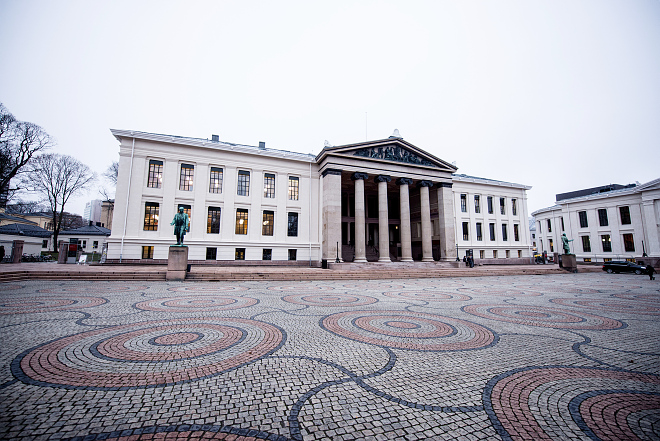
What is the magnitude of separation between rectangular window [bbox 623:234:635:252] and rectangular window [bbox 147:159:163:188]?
197 feet

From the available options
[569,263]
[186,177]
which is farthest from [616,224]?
[186,177]

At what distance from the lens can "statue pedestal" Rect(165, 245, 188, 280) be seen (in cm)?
1529

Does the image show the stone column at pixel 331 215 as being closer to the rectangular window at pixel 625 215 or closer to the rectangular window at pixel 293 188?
the rectangular window at pixel 293 188

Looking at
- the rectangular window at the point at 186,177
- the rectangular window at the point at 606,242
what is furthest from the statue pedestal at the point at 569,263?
the rectangular window at the point at 186,177

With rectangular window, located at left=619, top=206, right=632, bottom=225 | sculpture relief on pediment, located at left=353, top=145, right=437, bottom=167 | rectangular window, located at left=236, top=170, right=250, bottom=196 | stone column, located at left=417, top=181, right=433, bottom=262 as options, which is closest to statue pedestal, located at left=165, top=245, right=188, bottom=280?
rectangular window, located at left=236, top=170, right=250, bottom=196

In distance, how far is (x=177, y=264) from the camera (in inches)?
607

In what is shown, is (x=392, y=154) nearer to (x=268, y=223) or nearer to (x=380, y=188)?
(x=380, y=188)

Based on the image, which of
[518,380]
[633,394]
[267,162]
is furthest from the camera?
[267,162]

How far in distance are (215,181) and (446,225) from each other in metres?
26.4

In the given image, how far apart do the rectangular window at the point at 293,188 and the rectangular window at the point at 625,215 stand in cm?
4685

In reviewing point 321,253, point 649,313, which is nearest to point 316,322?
point 649,313

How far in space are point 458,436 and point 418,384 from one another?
38.4 inches

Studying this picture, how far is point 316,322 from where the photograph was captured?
6.42 meters

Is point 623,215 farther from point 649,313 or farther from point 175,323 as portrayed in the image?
point 175,323
